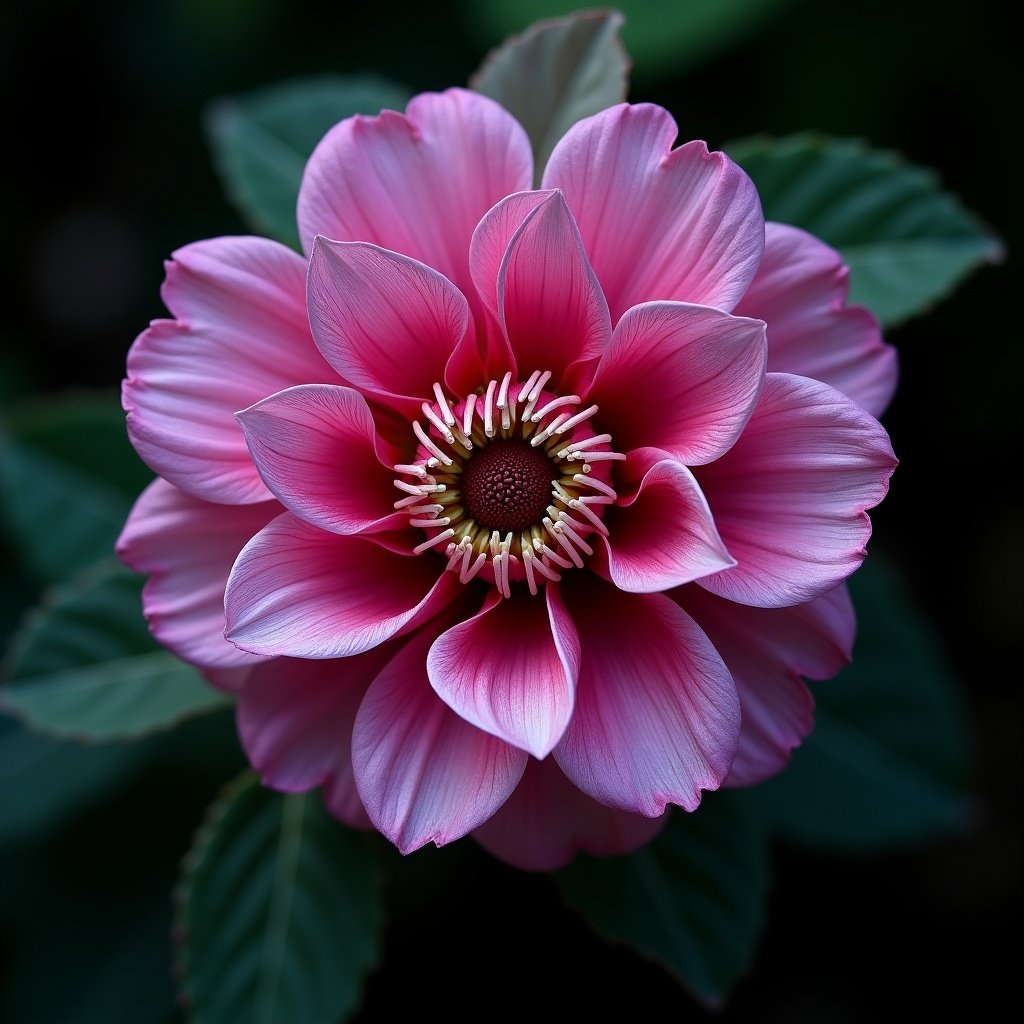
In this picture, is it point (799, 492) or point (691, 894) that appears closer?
point (799, 492)

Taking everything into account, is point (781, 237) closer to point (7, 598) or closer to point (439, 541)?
point (439, 541)

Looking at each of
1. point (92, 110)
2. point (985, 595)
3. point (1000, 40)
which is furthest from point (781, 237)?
point (92, 110)

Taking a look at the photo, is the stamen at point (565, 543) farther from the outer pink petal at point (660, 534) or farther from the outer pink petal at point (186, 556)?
the outer pink petal at point (186, 556)

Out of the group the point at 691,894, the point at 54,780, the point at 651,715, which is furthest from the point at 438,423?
the point at 54,780

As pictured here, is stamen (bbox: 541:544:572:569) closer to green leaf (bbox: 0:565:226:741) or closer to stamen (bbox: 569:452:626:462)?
stamen (bbox: 569:452:626:462)

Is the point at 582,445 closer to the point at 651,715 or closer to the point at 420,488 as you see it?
the point at 420,488
